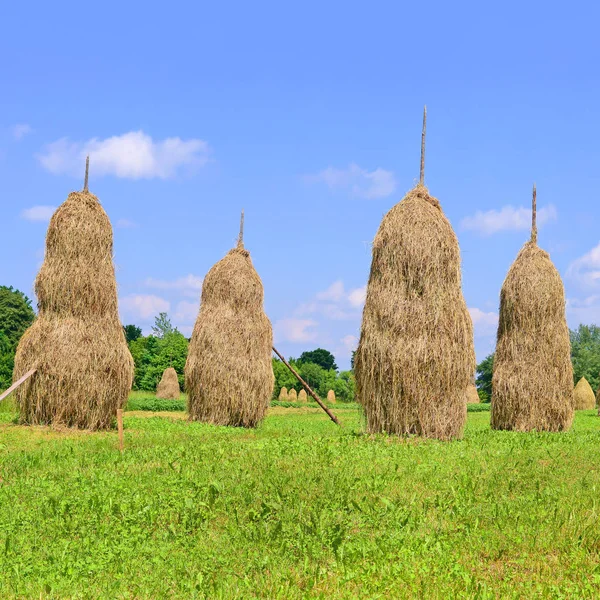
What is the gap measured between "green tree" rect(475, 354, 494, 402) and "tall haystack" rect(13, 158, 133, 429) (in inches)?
1941

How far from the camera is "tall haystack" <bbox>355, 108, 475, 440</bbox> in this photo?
580 inches

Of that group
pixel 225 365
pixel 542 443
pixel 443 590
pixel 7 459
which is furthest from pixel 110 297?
pixel 443 590

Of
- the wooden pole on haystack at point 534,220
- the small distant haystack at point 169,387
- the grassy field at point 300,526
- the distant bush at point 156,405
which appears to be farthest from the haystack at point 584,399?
the grassy field at point 300,526

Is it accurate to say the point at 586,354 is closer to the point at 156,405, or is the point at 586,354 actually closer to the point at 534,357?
the point at 156,405

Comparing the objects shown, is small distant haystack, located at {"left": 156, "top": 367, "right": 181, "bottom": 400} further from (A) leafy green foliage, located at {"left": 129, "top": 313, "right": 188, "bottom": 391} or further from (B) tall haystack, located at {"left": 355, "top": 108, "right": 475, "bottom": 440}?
(B) tall haystack, located at {"left": 355, "top": 108, "right": 475, "bottom": 440}

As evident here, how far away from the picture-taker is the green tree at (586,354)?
68500 millimetres

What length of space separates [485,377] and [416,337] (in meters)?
55.2

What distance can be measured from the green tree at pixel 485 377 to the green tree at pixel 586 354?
7.23 metres

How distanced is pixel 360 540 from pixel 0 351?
3731cm

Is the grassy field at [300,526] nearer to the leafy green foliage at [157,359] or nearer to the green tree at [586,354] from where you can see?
the leafy green foliage at [157,359]

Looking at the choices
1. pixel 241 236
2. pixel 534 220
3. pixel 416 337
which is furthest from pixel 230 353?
pixel 534 220

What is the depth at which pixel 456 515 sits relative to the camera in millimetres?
→ 8203

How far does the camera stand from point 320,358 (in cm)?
8669

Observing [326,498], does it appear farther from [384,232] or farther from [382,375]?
[384,232]
